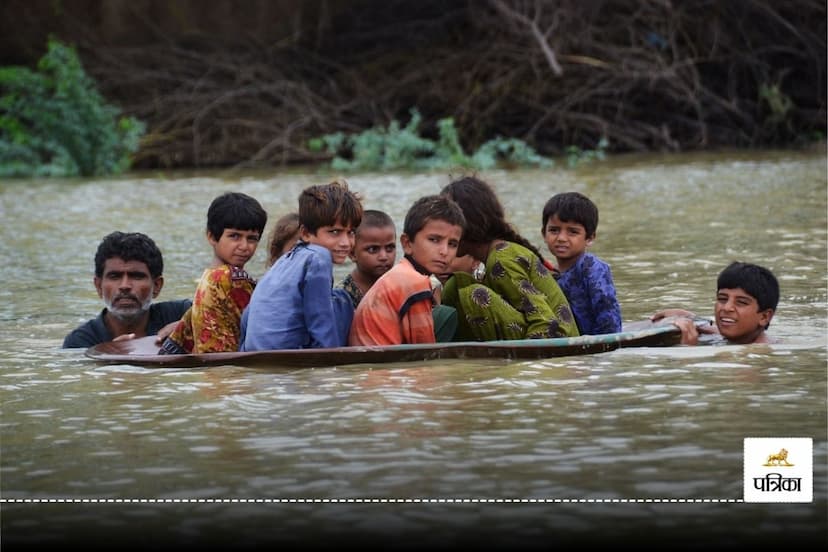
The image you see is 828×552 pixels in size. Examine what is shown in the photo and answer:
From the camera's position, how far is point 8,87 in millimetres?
20656

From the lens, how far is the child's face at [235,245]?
6.31m

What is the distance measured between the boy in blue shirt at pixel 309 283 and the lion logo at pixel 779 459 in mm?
2158

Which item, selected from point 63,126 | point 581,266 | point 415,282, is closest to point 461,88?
point 63,126

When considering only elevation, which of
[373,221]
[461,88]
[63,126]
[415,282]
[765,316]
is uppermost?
[461,88]

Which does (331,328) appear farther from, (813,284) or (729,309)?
(813,284)

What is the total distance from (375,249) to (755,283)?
1667 millimetres

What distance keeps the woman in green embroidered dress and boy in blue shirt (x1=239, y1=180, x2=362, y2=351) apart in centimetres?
54

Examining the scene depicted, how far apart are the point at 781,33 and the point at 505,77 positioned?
12.4 feet

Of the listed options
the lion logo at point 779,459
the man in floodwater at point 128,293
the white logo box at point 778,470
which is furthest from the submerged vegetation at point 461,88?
the lion logo at point 779,459

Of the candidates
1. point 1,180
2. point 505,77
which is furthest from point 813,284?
point 1,180

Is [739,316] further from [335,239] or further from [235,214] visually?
[235,214]

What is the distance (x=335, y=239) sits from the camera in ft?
19.7

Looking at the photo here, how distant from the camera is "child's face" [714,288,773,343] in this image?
655cm

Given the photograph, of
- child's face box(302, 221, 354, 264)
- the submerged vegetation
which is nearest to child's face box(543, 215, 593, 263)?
child's face box(302, 221, 354, 264)
